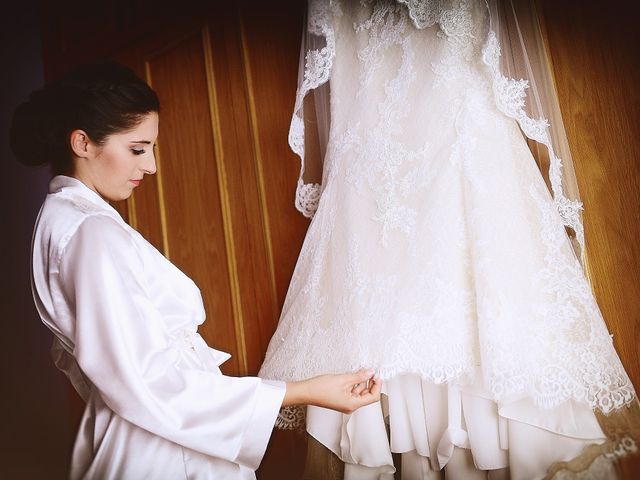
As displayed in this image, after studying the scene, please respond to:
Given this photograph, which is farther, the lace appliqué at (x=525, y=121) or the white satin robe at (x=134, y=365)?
the lace appliqué at (x=525, y=121)

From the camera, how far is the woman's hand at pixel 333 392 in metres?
0.88

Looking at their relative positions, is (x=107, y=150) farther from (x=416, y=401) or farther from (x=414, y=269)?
(x=416, y=401)

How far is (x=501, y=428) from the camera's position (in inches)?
37.7

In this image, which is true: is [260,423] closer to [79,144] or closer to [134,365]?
[134,365]

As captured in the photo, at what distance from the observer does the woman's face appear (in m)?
1.03

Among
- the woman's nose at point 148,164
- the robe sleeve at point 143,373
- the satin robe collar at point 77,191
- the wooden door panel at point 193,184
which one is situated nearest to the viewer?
the robe sleeve at point 143,373

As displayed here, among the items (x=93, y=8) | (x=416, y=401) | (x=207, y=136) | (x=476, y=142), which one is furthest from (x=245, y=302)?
(x=93, y=8)

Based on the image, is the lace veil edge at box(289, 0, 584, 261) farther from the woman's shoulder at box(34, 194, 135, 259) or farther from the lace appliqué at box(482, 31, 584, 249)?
the woman's shoulder at box(34, 194, 135, 259)

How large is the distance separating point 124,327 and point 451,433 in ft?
1.79

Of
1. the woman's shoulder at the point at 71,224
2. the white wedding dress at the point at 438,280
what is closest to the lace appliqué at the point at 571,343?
the white wedding dress at the point at 438,280

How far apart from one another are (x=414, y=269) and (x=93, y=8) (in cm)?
139

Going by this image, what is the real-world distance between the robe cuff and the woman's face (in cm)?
45

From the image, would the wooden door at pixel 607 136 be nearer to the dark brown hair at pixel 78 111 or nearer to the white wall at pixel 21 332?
the dark brown hair at pixel 78 111

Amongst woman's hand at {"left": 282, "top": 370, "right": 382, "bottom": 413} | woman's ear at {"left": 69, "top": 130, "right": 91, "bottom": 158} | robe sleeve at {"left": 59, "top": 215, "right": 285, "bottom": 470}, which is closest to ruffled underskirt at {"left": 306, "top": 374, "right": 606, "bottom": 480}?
woman's hand at {"left": 282, "top": 370, "right": 382, "bottom": 413}
